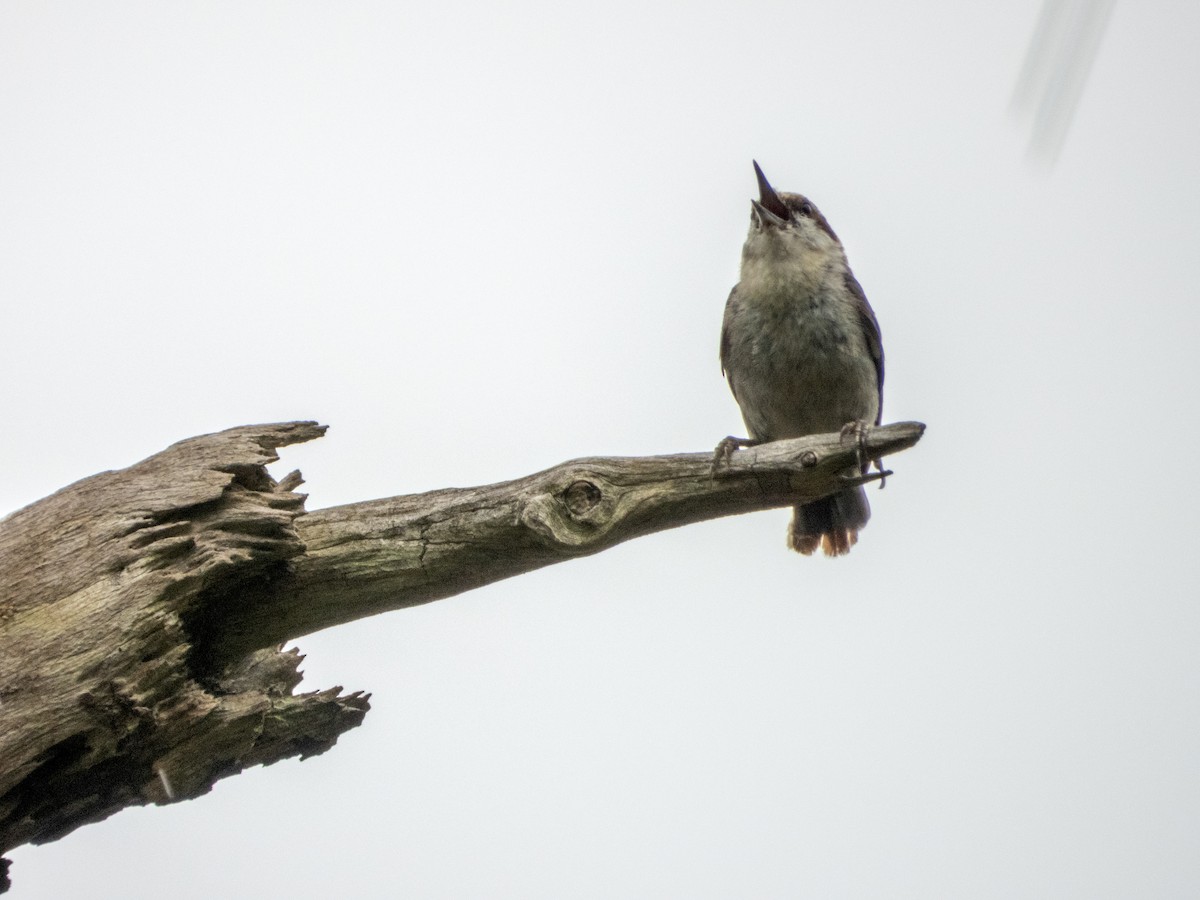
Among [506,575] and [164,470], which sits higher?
[164,470]

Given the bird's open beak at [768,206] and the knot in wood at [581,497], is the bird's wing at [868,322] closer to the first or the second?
the bird's open beak at [768,206]

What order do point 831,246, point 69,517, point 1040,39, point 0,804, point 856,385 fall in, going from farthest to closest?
point 831,246, point 856,385, point 69,517, point 0,804, point 1040,39

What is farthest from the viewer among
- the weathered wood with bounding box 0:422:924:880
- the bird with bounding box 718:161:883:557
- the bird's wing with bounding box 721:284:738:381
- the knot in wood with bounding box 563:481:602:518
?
the bird's wing with bounding box 721:284:738:381

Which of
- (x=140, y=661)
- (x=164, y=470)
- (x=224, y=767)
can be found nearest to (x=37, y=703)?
(x=140, y=661)

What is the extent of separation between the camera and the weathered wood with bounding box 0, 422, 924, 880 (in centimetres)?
285

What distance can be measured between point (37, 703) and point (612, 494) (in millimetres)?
1617

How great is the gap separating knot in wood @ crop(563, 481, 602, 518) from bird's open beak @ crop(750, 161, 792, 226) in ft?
8.26

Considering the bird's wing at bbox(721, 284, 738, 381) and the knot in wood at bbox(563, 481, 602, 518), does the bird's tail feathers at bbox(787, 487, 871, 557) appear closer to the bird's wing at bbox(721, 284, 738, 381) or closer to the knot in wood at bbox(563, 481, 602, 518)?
the bird's wing at bbox(721, 284, 738, 381)

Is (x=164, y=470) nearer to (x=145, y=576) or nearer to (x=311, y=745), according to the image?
(x=145, y=576)

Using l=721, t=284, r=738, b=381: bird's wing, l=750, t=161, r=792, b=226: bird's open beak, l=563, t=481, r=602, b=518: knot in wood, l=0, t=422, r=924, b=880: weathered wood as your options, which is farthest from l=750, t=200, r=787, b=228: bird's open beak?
l=563, t=481, r=602, b=518: knot in wood

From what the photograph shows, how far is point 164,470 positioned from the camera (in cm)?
322

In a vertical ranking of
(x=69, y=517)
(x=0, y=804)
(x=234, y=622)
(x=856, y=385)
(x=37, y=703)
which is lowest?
(x=0, y=804)

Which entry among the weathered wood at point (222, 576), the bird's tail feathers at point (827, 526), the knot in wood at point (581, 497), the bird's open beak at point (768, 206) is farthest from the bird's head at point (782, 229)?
the knot in wood at point (581, 497)

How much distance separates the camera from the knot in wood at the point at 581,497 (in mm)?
3111
